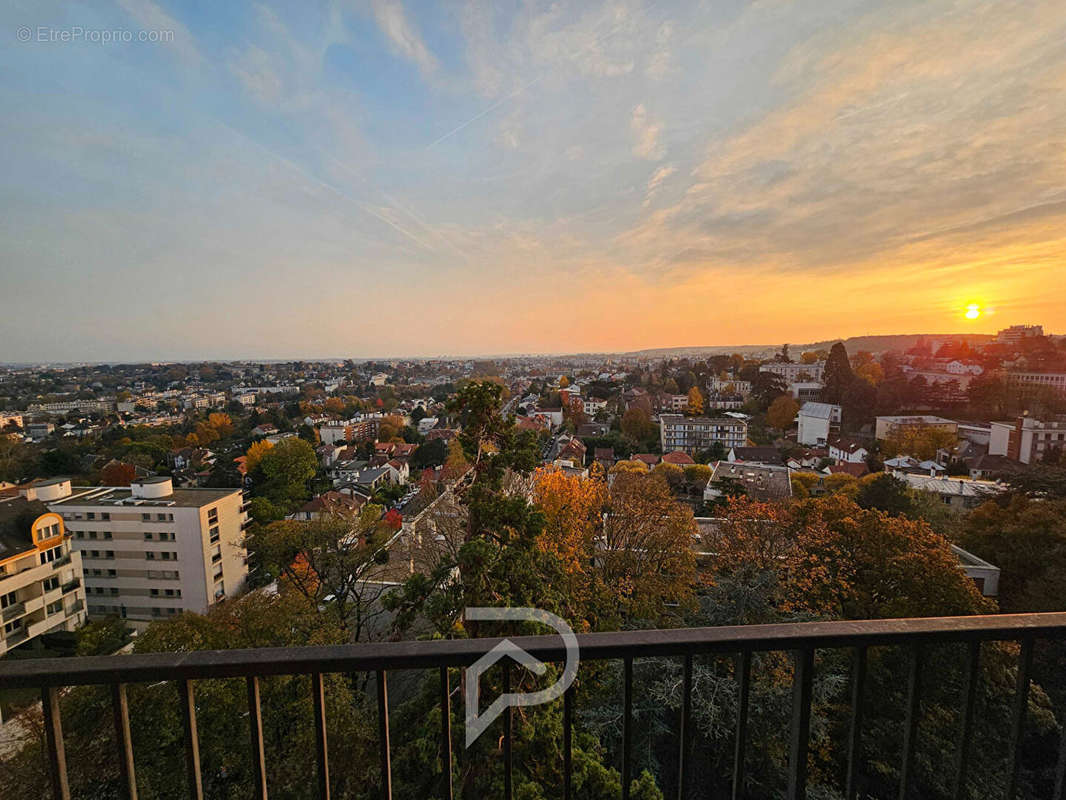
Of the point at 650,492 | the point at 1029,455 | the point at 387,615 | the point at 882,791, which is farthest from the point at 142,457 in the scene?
the point at 1029,455

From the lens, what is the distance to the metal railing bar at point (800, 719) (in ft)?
3.56

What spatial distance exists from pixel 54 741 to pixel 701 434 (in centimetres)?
3010

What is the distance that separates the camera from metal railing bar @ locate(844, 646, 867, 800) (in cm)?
108

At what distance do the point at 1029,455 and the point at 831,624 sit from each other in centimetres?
2819

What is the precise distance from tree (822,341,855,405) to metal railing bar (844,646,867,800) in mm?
36495

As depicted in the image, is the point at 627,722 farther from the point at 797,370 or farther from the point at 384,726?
the point at 797,370

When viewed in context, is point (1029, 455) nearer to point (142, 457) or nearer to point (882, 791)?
point (882, 791)

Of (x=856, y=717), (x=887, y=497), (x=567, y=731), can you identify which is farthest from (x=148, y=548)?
(x=887, y=497)

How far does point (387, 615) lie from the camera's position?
33.2ft

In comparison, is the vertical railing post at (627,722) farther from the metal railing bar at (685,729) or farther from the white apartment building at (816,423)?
the white apartment building at (816,423)

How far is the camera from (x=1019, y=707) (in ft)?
3.78

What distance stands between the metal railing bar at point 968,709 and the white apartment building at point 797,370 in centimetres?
5509

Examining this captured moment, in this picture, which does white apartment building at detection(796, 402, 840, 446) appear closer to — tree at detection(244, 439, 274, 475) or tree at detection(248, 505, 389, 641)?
tree at detection(248, 505, 389, 641)

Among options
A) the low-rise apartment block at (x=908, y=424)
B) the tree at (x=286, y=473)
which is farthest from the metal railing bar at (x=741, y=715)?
the low-rise apartment block at (x=908, y=424)
